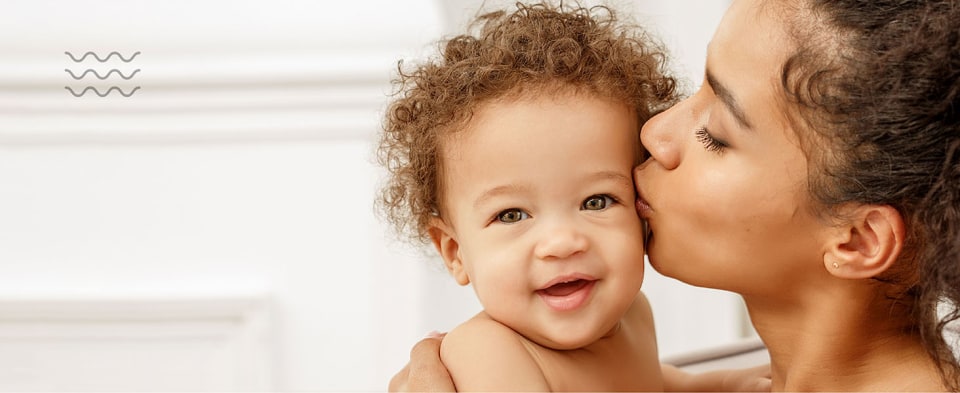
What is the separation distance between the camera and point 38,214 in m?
2.61

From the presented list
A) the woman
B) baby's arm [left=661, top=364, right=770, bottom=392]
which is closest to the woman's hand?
the woman

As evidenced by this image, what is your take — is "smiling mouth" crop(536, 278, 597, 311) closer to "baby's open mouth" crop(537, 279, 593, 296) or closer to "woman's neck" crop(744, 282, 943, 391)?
"baby's open mouth" crop(537, 279, 593, 296)

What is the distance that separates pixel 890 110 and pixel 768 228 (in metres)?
0.23

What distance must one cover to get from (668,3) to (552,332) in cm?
146

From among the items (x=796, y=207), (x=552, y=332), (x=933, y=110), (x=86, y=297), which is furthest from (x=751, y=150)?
(x=86, y=297)

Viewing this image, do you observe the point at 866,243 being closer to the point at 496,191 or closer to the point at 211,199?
the point at 496,191

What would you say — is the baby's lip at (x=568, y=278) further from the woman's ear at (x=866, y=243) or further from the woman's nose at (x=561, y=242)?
the woman's ear at (x=866, y=243)

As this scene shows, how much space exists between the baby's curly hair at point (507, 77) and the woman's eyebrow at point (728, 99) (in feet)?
0.39

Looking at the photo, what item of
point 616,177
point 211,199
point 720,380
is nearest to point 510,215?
point 616,177

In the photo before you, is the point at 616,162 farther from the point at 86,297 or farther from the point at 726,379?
the point at 86,297

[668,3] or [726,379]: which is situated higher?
[668,3]

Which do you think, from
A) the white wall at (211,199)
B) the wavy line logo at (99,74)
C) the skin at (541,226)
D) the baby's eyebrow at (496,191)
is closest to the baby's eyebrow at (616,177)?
the skin at (541,226)

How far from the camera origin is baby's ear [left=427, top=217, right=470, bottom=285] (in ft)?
5.18

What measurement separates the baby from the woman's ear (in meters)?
0.25
